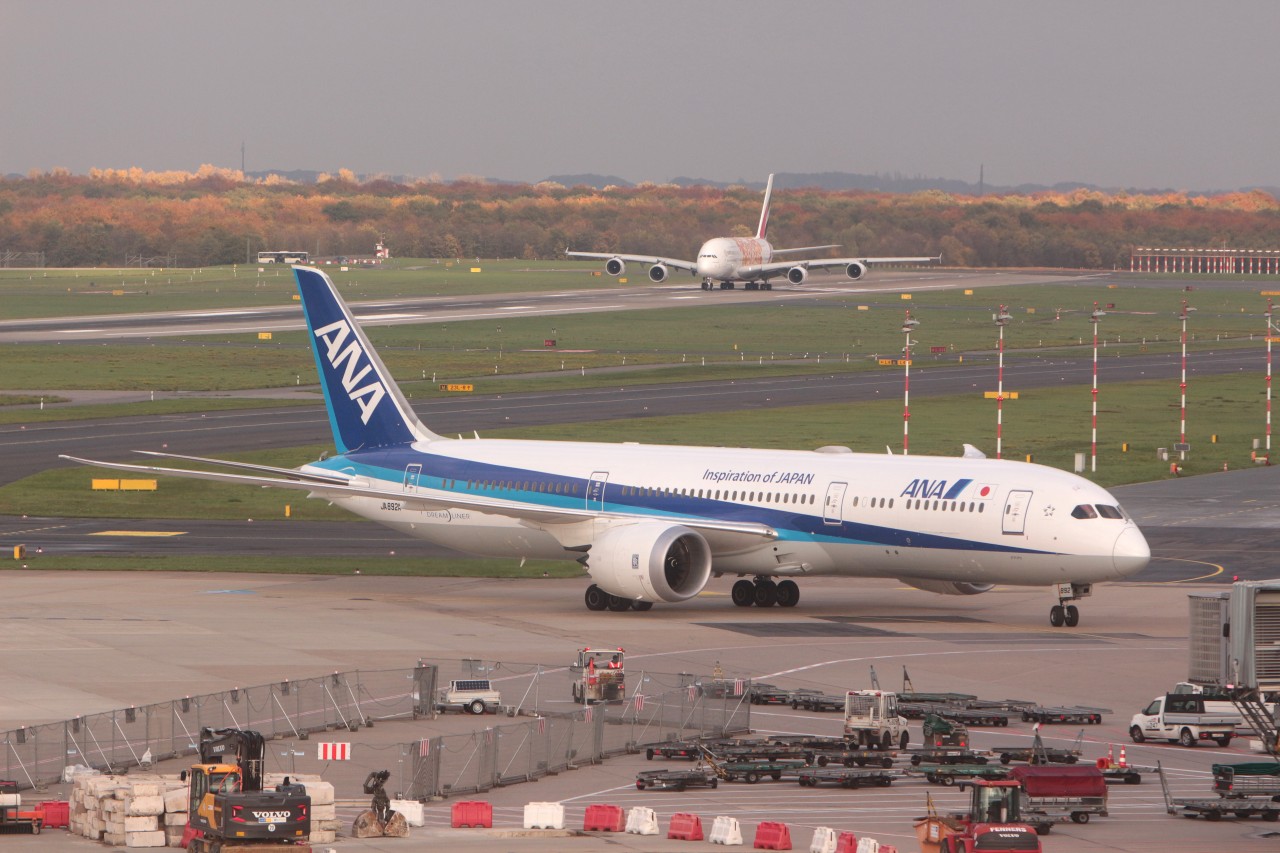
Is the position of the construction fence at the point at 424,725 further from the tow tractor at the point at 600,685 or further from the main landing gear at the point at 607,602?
the main landing gear at the point at 607,602

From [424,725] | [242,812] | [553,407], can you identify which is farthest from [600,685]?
[553,407]

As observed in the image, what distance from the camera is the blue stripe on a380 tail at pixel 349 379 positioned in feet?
196

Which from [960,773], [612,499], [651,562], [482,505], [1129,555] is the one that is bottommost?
[960,773]

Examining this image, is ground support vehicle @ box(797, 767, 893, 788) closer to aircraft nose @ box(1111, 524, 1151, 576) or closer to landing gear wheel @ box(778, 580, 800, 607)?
aircraft nose @ box(1111, 524, 1151, 576)

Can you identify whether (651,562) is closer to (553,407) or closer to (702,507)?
(702,507)

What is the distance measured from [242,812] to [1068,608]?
32.0 meters

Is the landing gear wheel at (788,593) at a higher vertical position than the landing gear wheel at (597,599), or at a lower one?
higher

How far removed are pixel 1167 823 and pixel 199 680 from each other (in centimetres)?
2127

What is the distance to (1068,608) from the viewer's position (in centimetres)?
5159

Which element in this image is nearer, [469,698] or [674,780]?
[674,780]

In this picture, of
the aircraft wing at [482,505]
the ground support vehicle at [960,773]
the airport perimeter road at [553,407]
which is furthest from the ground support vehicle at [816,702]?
the airport perimeter road at [553,407]

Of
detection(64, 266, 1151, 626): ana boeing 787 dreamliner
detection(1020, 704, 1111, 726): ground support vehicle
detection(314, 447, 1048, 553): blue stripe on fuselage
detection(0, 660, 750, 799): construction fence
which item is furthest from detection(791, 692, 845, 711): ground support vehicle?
detection(64, 266, 1151, 626): ana boeing 787 dreamliner

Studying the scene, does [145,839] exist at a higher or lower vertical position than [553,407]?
lower

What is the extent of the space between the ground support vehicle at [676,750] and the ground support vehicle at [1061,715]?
7.31m
